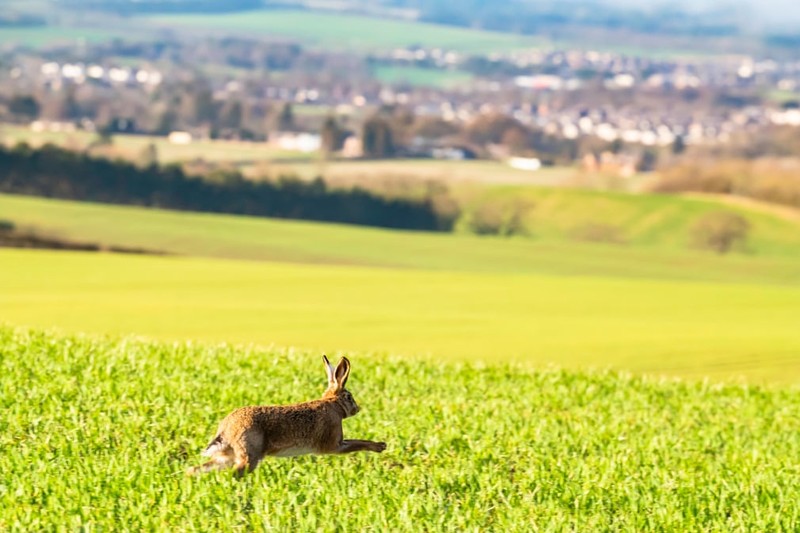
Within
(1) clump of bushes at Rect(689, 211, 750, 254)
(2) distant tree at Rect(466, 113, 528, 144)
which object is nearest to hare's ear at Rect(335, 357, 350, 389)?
(1) clump of bushes at Rect(689, 211, 750, 254)

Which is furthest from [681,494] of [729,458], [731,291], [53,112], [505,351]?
[53,112]

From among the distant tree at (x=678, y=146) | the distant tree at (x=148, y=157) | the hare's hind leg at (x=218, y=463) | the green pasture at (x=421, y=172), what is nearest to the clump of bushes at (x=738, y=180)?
the green pasture at (x=421, y=172)

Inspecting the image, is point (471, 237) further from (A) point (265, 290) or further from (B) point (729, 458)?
(B) point (729, 458)

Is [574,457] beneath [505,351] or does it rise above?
above

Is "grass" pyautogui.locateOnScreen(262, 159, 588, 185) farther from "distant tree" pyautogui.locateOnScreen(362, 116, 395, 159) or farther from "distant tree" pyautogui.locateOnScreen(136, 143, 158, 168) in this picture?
"distant tree" pyautogui.locateOnScreen(136, 143, 158, 168)

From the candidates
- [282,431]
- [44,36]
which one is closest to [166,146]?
[282,431]

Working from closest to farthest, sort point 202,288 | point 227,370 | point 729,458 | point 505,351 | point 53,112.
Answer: point 729,458, point 227,370, point 505,351, point 202,288, point 53,112
